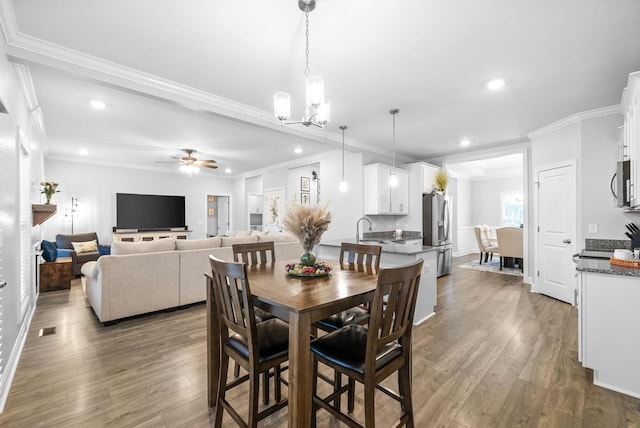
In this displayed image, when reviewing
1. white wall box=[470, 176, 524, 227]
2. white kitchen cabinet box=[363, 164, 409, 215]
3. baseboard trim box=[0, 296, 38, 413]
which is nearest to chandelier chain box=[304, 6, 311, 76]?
white kitchen cabinet box=[363, 164, 409, 215]

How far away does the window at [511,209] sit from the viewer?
8703 millimetres

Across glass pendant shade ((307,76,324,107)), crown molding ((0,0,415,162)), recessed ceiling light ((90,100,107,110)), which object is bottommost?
glass pendant shade ((307,76,324,107))

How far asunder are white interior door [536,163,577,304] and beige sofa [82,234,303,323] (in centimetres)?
499

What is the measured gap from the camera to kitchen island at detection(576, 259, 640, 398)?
81.4 inches

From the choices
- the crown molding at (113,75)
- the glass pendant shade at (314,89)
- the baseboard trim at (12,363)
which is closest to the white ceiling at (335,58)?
the crown molding at (113,75)

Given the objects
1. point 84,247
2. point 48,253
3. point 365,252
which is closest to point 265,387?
point 365,252

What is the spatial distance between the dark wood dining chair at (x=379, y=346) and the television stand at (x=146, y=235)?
6.63 meters

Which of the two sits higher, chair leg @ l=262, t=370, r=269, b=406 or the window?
the window

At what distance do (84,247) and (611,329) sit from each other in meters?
8.02

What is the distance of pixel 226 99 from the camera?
3.39 metres

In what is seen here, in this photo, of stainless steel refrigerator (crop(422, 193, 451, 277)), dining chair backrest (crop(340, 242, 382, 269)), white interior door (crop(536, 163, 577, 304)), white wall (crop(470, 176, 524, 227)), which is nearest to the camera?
dining chair backrest (crop(340, 242, 382, 269))

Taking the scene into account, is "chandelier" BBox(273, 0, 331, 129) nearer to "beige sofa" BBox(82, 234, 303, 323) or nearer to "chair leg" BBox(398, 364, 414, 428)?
"chair leg" BBox(398, 364, 414, 428)

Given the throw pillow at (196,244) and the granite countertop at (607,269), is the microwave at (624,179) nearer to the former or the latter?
the granite countertop at (607,269)

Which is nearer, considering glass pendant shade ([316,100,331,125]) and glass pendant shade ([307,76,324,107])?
glass pendant shade ([307,76,324,107])
